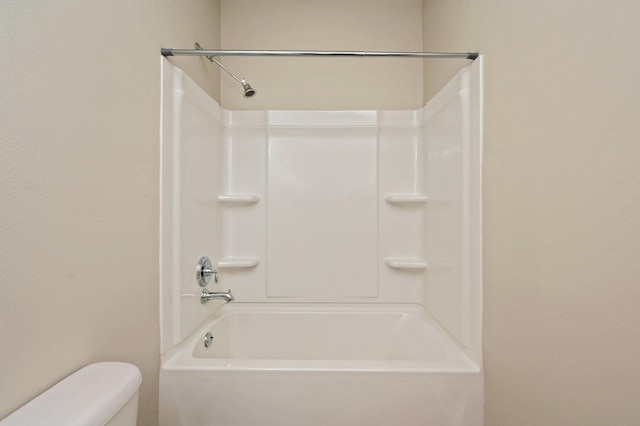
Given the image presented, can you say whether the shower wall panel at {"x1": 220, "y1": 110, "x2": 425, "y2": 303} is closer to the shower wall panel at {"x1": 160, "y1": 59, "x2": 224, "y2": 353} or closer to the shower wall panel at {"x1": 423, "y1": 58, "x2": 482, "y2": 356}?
the shower wall panel at {"x1": 423, "y1": 58, "x2": 482, "y2": 356}

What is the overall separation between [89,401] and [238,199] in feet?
4.22

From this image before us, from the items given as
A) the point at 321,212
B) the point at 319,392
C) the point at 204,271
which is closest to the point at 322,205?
the point at 321,212

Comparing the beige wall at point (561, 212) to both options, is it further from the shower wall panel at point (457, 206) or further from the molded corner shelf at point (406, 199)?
the molded corner shelf at point (406, 199)

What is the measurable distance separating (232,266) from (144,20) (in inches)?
48.9

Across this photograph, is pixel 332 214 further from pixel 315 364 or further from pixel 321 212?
pixel 315 364

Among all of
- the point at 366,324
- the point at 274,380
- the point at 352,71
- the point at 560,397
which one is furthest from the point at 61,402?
the point at 352,71

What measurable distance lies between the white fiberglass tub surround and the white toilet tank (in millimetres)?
434

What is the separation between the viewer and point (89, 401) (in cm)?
68

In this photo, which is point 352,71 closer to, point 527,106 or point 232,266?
point 527,106

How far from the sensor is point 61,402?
672mm

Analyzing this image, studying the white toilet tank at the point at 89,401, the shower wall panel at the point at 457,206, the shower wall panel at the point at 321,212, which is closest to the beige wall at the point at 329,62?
the shower wall panel at the point at 321,212

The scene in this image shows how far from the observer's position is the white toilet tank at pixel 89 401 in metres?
0.62

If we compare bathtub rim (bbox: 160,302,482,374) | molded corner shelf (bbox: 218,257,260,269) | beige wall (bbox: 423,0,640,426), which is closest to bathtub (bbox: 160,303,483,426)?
bathtub rim (bbox: 160,302,482,374)

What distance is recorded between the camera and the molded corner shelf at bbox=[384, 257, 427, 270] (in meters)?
1.85
